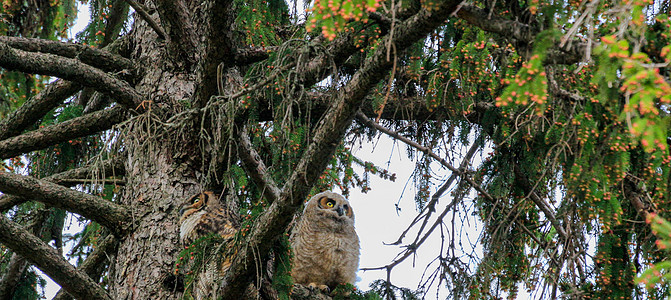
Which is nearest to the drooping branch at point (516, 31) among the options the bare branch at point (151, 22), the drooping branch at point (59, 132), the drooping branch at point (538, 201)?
the drooping branch at point (538, 201)

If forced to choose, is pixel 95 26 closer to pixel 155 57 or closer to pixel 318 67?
pixel 155 57

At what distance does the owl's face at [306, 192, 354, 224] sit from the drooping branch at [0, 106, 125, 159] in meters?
1.72

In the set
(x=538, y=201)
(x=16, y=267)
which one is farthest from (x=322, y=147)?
(x=16, y=267)

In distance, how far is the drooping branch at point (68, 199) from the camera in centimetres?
349

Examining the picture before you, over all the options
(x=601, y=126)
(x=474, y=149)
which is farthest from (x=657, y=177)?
(x=474, y=149)

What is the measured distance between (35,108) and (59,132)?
48 cm

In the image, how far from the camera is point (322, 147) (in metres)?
2.79

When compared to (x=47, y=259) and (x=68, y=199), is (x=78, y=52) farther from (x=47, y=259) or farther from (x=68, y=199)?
(x=47, y=259)

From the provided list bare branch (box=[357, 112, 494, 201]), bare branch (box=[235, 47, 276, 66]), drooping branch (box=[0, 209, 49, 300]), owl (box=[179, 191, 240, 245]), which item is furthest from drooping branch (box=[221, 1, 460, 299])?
drooping branch (box=[0, 209, 49, 300])

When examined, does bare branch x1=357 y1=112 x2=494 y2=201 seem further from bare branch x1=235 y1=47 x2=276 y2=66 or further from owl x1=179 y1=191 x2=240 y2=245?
owl x1=179 y1=191 x2=240 y2=245

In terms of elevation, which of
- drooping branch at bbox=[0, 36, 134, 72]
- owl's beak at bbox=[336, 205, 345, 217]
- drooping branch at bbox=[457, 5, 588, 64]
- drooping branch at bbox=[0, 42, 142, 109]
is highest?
drooping branch at bbox=[0, 36, 134, 72]

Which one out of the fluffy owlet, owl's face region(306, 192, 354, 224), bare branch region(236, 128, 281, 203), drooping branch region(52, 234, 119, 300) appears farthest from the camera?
owl's face region(306, 192, 354, 224)

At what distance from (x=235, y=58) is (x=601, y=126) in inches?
85.4

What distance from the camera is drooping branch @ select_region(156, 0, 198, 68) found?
147 inches
